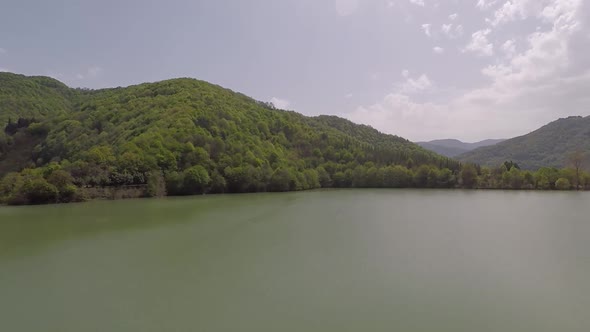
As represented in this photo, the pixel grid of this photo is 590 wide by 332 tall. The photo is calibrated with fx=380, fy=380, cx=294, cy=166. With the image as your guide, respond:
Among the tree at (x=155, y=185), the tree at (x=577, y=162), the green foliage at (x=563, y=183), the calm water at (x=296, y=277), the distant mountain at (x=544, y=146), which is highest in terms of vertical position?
the distant mountain at (x=544, y=146)

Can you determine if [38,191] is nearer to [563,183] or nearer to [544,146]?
[563,183]

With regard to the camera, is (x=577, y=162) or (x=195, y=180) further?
(x=577, y=162)

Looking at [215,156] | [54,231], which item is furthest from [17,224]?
[215,156]

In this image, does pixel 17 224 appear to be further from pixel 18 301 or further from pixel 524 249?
pixel 524 249

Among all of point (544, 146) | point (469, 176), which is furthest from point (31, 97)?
point (544, 146)

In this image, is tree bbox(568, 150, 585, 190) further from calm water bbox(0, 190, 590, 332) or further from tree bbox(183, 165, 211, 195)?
tree bbox(183, 165, 211, 195)

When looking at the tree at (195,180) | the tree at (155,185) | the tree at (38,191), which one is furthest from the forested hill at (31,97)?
the tree at (38,191)

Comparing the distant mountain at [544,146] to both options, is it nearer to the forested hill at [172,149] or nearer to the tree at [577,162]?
the tree at [577,162]
